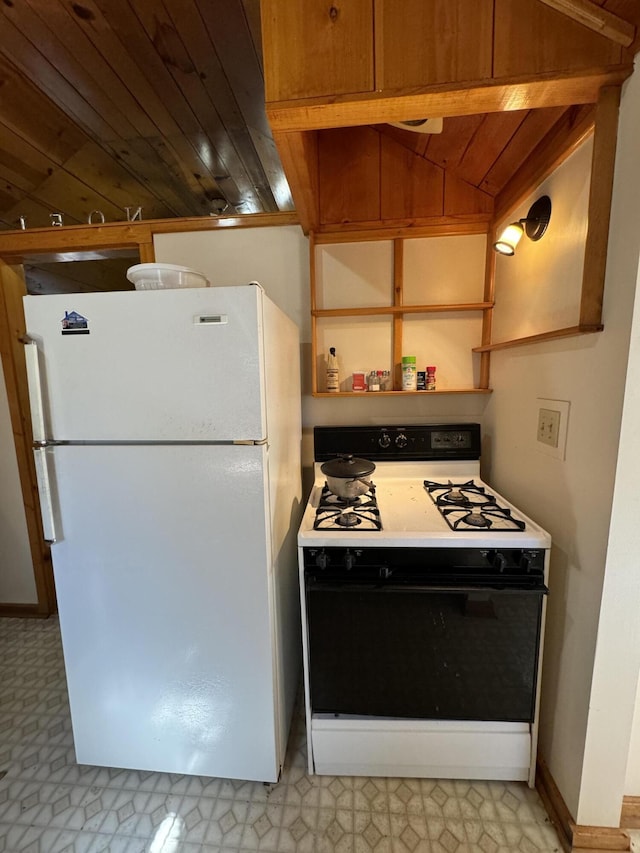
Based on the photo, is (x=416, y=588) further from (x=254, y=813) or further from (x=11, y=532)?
(x=11, y=532)

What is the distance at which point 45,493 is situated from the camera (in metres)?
1.17

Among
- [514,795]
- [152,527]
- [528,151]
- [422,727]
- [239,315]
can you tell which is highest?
[528,151]

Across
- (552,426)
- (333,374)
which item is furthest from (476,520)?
(333,374)

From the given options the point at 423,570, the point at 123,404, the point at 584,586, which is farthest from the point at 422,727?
the point at 123,404

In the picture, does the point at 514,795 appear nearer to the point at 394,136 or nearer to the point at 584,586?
the point at 584,586

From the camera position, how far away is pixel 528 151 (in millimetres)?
1346

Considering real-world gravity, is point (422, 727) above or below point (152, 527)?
below

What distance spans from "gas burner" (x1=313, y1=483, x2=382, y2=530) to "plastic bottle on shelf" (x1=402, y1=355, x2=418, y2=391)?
1.74 ft

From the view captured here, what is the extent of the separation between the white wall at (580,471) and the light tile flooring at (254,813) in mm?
285

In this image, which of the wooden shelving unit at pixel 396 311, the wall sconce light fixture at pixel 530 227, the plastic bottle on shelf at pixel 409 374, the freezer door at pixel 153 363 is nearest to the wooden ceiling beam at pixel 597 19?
the wall sconce light fixture at pixel 530 227

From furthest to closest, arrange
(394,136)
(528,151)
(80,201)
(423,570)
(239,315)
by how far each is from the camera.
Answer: (80,201), (394,136), (528,151), (423,570), (239,315)

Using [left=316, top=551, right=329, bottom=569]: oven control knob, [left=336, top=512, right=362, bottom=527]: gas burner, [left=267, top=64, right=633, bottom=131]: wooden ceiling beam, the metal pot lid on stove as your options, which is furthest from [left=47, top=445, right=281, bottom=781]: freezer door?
[left=267, top=64, right=633, bottom=131]: wooden ceiling beam

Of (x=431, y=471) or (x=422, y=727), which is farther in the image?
(x=431, y=471)

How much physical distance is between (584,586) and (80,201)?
2.96 m
